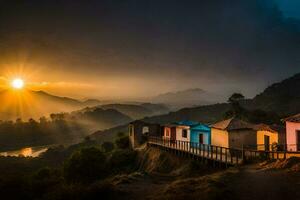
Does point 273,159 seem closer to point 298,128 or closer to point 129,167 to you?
point 298,128

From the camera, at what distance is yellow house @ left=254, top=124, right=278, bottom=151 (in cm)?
3264

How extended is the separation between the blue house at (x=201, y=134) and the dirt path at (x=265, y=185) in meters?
22.0

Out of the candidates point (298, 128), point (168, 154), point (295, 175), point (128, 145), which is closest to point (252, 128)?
point (298, 128)

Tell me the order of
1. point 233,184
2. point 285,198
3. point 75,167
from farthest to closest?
point 75,167, point 233,184, point 285,198

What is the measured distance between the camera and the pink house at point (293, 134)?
27.9 m

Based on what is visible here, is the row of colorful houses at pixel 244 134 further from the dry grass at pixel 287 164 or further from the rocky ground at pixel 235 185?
the rocky ground at pixel 235 185

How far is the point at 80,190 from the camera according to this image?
741 inches

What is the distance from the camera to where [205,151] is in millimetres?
36875

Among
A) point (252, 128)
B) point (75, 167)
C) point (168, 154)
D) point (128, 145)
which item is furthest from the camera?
point (128, 145)

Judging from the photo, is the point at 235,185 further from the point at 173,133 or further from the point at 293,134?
the point at 173,133

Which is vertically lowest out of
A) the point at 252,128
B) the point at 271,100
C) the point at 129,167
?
the point at 129,167

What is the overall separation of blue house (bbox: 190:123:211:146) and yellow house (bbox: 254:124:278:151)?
8.67 m

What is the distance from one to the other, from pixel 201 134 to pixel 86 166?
19377 millimetres

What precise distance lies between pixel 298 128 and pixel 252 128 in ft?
26.0
